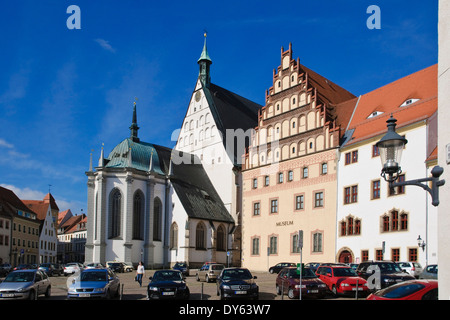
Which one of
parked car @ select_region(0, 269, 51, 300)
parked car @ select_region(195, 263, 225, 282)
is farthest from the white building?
parked car @ select_region(0, 269, 51, 300)

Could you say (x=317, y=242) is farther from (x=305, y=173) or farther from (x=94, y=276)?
(x=94, y=276)

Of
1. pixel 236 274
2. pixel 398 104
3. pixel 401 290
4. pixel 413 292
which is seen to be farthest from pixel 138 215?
pixel 413 292

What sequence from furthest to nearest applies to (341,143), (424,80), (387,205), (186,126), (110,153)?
(186,126)
(110,153)
(341,143)
(424,80)
(387,205)

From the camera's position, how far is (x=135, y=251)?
5762 cm

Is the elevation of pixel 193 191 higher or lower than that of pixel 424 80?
lower

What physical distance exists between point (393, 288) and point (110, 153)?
53857mm

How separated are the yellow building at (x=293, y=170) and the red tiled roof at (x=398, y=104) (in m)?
1.88

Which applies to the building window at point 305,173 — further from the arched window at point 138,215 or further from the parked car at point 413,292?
the parked car at point 413,292

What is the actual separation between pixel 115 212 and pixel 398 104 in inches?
1388

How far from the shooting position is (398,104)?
39812mm

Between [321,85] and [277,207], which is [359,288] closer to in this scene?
[277,207]

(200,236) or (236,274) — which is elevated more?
(236,274)

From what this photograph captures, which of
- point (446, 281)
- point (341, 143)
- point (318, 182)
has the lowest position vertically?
point (446, 281)
